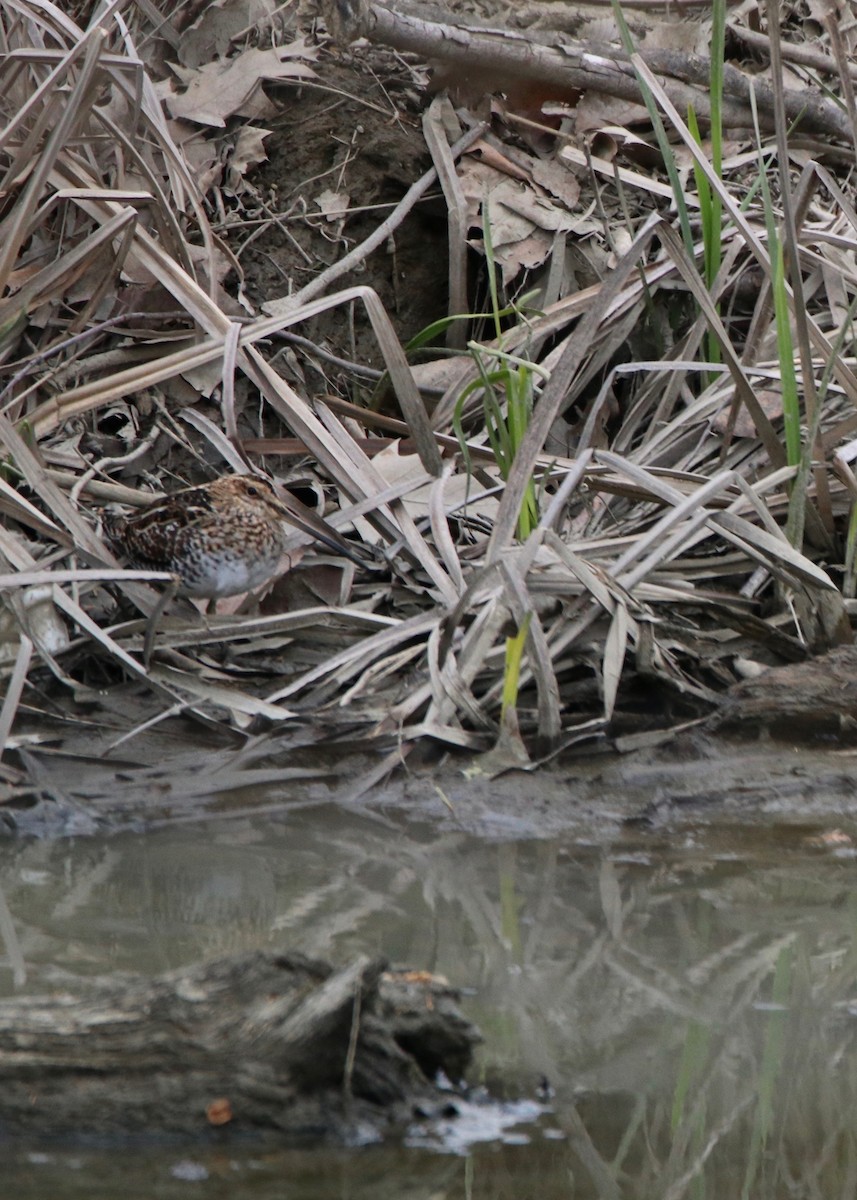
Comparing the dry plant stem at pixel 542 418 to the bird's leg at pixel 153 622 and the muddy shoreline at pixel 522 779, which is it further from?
the bird's leg at pixel 153 622

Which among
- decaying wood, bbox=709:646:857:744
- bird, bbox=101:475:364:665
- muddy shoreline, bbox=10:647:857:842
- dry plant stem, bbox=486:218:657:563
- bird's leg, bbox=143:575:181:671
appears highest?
dry plant stem, bbox=486:218:657:563

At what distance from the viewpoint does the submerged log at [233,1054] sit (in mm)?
2152

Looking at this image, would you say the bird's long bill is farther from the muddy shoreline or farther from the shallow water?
the shallow water

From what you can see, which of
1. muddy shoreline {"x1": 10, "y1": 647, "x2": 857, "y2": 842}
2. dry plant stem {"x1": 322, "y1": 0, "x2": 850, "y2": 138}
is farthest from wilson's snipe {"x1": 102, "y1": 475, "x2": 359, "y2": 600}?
dry plant stem {"x1": 322, "y1": 0, "x2": 850, "y2": 138}

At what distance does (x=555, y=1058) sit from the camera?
2402 millimetres

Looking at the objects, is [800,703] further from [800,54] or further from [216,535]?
[800,54]

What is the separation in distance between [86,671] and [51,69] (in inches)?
90.0

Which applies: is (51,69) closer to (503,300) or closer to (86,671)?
(503,300)

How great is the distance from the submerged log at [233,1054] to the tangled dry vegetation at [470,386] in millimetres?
1600

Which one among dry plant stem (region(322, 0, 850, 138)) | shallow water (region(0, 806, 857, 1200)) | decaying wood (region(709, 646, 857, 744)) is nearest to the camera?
shallow water (region(0, 806, 857, 1200))

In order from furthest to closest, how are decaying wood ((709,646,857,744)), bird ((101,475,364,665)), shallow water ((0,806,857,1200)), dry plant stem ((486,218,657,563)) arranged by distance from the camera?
1. bird ((101,475,364,665))
2. dry plant stem ((486,218,657,563))
3. decaying wood ((709,646,857,744))
4. shallow water ((0,806,857,1200))

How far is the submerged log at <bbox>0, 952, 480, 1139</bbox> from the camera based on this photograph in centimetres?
215

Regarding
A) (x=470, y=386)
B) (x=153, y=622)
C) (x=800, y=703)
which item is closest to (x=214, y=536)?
(x=153, y=622)

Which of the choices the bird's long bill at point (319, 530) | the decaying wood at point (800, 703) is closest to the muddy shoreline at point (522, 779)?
the decaying wood at point (800, 703)
